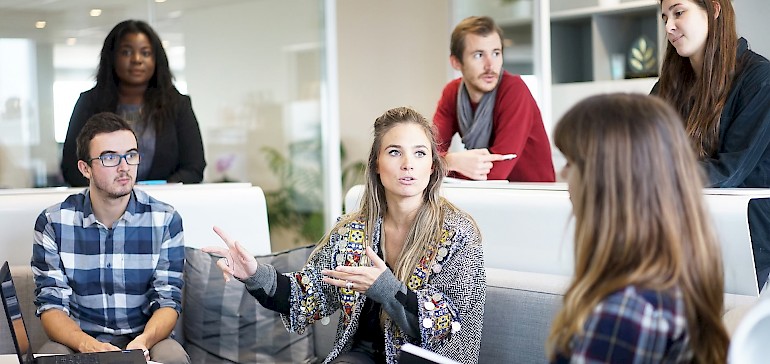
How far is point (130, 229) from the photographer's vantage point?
270cm

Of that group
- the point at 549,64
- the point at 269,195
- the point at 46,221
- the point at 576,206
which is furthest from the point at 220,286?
the point at 549,64

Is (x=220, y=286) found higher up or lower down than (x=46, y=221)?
lower down

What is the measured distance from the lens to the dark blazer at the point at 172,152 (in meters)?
3.64

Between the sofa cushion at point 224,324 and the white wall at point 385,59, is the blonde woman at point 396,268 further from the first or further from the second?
the white wall at point 385,59

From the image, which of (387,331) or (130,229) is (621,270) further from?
(130,229)

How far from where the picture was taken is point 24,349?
1917 mm

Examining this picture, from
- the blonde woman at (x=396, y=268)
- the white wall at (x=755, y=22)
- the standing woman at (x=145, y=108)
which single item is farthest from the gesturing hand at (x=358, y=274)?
the white wall at (x=755, y=22)

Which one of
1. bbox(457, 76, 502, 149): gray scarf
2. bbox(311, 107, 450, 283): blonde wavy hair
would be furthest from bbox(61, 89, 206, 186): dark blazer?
bbox(311, 107, 450, 283): blonde wavy hair

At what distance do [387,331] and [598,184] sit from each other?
110cm

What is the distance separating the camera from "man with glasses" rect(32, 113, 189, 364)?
263 centimetres

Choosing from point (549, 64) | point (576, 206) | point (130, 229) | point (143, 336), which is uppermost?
point (549, 64)

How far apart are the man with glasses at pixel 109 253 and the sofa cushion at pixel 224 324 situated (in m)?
0.16

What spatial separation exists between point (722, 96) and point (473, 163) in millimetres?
858

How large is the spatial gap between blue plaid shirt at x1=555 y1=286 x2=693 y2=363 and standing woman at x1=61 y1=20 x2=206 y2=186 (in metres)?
2.61
